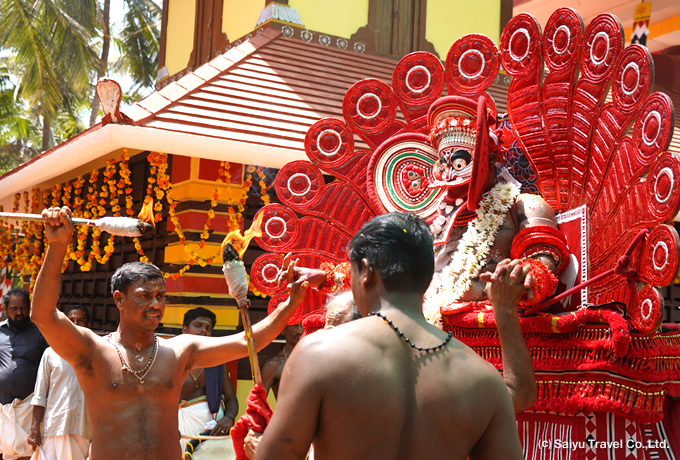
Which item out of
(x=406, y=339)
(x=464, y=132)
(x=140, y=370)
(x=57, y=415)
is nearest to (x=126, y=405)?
(x=140, y=370)

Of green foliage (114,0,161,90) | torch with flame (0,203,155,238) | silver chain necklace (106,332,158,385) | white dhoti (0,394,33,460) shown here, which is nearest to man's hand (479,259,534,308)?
torch with flame (0,203,155,238)

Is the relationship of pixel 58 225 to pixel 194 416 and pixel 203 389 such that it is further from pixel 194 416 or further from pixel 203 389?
pixel 203 389

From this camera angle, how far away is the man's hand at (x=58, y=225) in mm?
2961

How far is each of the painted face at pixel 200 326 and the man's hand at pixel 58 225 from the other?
3332mm

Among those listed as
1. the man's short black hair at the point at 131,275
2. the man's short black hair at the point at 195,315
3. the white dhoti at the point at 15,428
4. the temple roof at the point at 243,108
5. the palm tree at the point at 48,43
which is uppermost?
the palm tree at the point at 48,43

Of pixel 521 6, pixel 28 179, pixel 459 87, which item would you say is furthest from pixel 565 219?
pixel 521 6

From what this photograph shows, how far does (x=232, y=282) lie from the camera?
9.99ft

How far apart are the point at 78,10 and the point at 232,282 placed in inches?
761

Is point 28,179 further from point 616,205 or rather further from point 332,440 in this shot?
point 332,440

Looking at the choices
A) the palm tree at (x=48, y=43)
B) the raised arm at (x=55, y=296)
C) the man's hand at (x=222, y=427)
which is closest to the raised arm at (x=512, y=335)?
the raised arm at (x=55, y=296)

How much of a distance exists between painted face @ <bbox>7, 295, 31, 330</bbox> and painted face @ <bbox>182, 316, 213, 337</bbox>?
1.56 m

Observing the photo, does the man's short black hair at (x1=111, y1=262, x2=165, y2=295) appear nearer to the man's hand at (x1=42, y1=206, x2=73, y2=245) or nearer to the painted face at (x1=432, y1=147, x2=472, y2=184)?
the man's hand at (x1=42, y1=206, x2=73, y2=245)

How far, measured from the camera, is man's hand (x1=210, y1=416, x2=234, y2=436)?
5863mm

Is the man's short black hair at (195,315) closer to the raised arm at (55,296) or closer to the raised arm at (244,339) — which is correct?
the raised arm at (244,339)
